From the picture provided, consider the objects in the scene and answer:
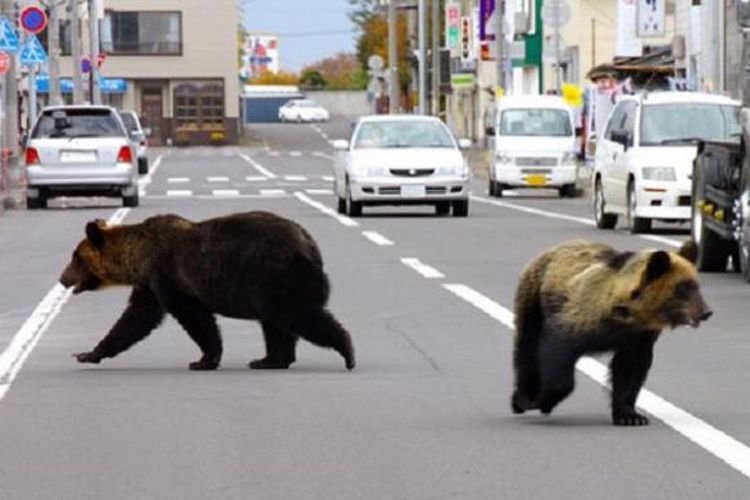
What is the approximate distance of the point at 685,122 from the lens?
29.7 m

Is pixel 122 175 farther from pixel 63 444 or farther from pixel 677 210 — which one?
pixel 63 444

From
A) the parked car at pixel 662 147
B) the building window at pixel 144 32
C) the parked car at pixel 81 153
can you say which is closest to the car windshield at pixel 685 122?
the parked car at pixel 662 147

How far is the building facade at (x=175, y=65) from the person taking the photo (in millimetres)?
113125

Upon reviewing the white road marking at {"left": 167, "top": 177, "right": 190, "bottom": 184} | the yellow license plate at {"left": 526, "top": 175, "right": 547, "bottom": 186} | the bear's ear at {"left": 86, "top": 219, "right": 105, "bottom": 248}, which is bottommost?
the white road marking at {"left": 167, "top": 177, "right": 190, "bottom": 184}

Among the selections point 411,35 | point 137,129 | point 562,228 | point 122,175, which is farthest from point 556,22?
point 411,35

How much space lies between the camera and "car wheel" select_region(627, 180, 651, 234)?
29.6 metres

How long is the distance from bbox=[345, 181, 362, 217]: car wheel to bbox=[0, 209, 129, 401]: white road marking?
13.7 metres

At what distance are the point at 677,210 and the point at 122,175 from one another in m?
12.6

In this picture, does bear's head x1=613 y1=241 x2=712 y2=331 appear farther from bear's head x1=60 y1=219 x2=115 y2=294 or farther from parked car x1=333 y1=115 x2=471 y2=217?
parked car x1=333 y1=115 x2=471 y2=217

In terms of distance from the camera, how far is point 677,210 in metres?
29.2

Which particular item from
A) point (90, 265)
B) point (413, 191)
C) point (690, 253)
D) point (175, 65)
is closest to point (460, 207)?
point (413, 191)

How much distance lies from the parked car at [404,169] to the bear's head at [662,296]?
24047mm

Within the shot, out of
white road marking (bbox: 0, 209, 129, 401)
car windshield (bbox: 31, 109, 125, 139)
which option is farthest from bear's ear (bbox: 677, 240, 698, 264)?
car windshield (bbox: 31, 109, 125, 139)

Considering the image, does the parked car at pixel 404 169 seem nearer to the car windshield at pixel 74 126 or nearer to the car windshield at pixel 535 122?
the car windshield at pixel 74 126
